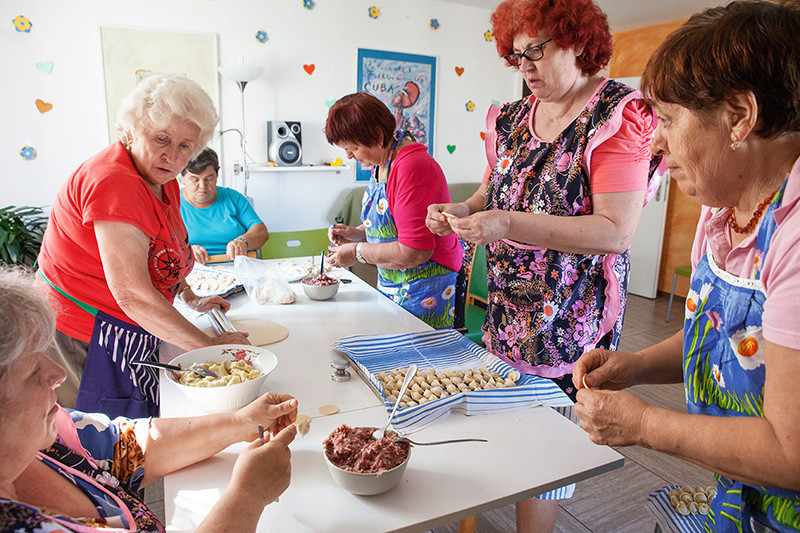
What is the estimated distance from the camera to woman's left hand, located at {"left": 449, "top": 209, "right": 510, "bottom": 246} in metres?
1.58

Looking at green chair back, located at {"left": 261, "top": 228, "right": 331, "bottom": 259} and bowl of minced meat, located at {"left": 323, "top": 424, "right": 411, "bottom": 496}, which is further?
green chair back, located at {"left": 261, "top": 228, "right": 331, "bottom": 259}

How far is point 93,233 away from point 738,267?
5.47ft

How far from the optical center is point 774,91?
31.1 inches

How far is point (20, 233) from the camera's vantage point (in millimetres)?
3756

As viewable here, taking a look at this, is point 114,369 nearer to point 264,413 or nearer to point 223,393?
point 223,393

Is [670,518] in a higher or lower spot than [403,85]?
lower

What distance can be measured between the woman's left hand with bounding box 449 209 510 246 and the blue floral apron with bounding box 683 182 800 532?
23.1 inches

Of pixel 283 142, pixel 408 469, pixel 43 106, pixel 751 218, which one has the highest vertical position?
pixel 43 106

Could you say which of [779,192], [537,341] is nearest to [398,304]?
[537,341]

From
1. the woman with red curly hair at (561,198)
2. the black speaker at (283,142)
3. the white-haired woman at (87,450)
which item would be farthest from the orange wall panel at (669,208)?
the white-haired woman at (87,450)

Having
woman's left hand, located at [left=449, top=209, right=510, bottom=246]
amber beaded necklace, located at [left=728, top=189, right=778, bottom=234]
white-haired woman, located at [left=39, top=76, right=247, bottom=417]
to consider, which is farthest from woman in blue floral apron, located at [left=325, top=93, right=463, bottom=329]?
amber beaded necklace, located at [left=728, top=189, right=778, bottom=234]

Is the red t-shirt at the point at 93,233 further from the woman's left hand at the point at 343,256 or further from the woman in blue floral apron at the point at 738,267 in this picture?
the woman in blue floral apron at the point at 738,267

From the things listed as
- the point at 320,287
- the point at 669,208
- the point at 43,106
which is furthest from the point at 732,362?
the point at 669,208

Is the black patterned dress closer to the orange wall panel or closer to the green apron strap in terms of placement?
the green apron strap
